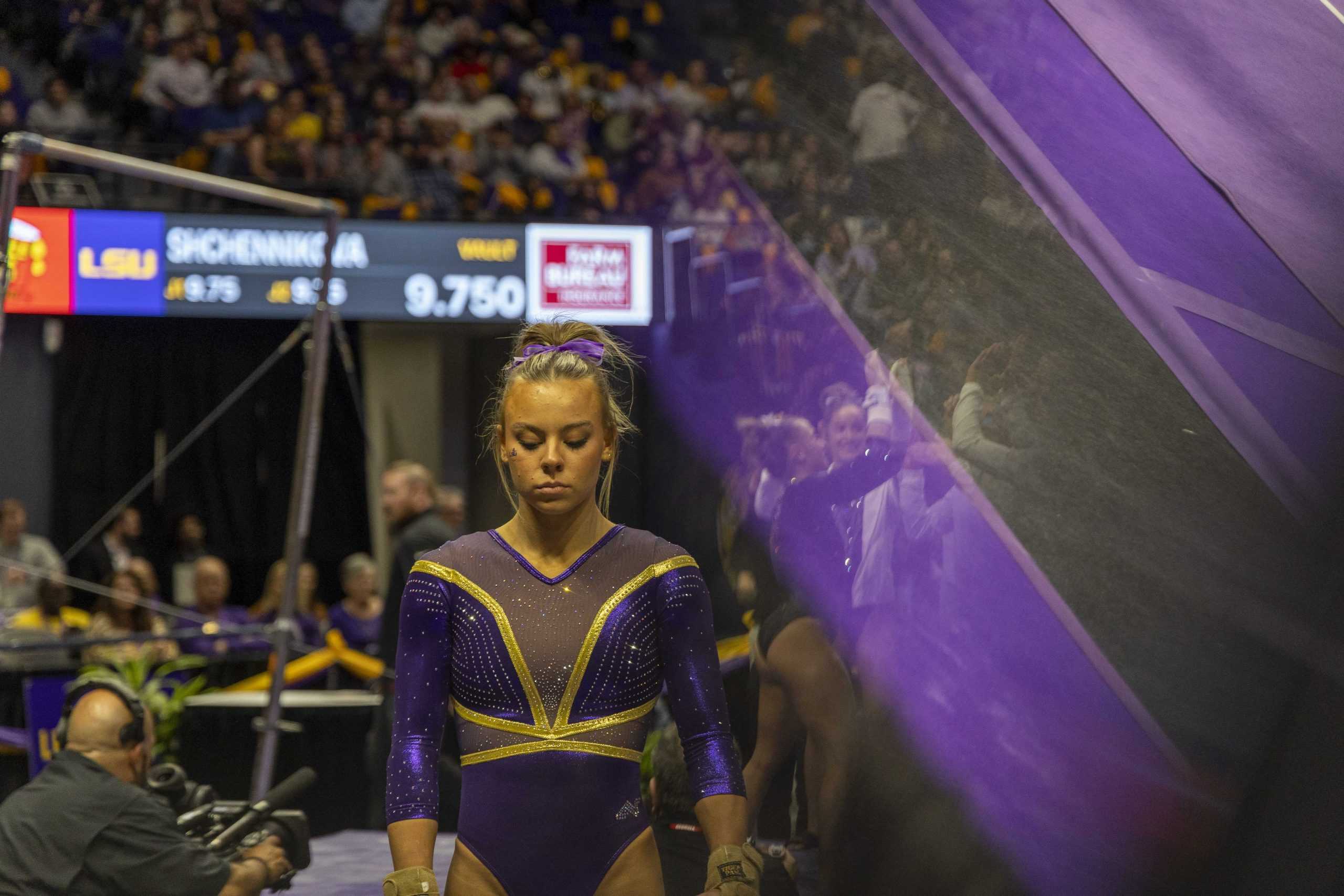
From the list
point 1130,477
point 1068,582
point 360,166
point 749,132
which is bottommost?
point 1068,582

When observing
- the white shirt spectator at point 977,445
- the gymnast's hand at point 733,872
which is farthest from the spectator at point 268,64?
the gymnast's hand at point 733,872

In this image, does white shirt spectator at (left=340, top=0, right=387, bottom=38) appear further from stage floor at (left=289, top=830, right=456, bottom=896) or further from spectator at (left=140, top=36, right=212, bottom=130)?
stage floor at (left=289, top=830, right=456, bottom=896)

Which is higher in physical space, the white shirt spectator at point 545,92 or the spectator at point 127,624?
the white shirt spectator at point 545,92

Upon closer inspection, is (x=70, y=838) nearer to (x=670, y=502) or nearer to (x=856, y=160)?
(x=670, y=502)

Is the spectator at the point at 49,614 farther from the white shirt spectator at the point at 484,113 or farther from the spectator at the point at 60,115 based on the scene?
the white shirt spectator at the point at 484,113

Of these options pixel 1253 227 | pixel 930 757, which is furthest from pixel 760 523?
pixel 1253 227

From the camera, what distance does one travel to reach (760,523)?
259 cm

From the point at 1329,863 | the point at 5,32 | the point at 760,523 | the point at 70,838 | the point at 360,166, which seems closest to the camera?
the point at 1329,863

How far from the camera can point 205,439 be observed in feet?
34.0

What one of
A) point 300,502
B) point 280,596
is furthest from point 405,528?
point 280,596

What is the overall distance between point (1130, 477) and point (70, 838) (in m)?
2.37

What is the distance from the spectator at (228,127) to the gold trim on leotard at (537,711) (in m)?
7.55

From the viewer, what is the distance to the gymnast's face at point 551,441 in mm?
1893

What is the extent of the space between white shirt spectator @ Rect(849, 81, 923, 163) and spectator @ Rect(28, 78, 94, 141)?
7.15 metres
